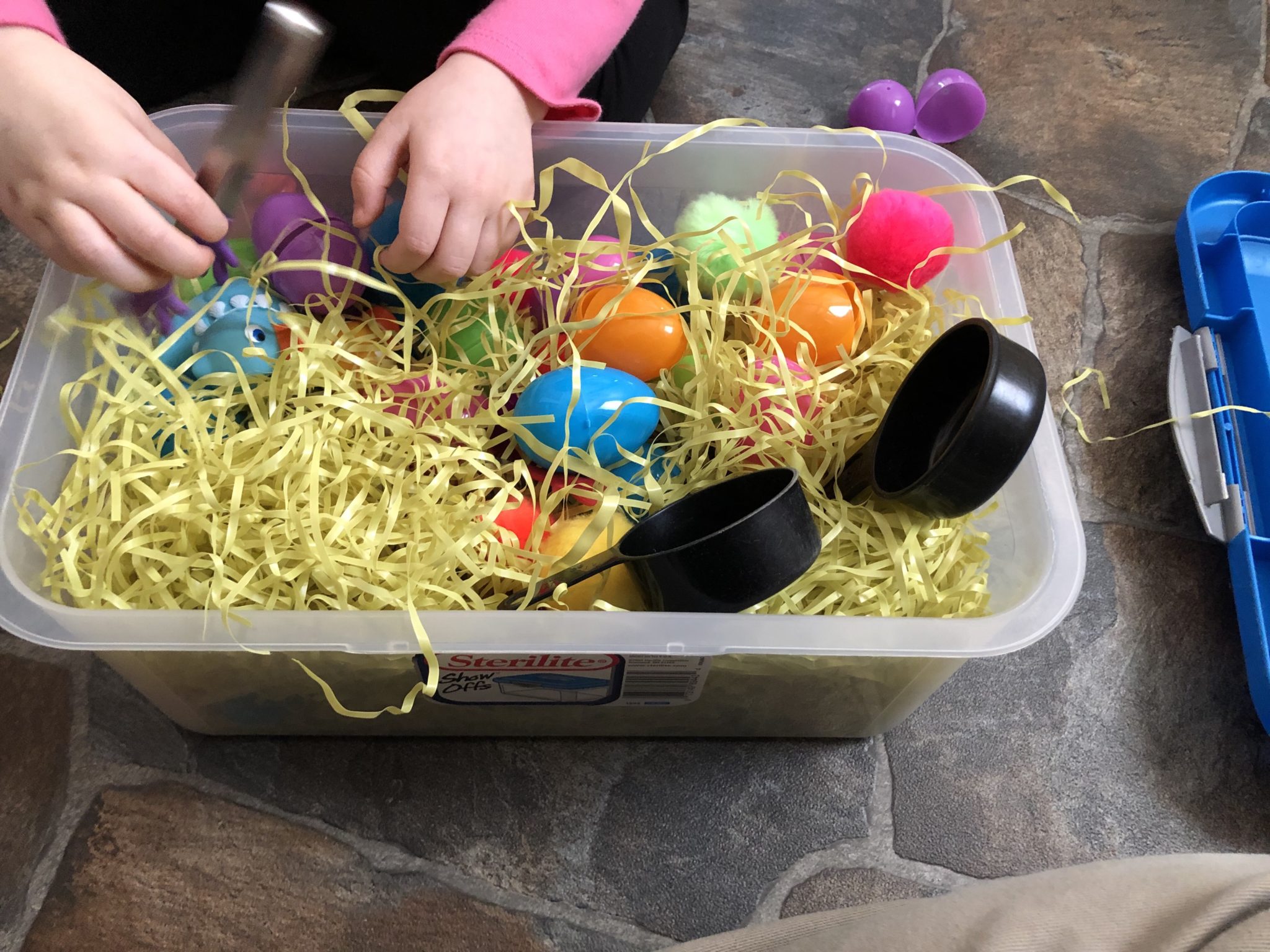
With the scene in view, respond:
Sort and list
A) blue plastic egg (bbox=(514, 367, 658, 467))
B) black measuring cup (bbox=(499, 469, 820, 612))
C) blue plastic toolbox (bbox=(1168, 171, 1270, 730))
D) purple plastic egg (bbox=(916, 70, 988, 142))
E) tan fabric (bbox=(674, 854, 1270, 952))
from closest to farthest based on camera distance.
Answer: tan fabric (bbox=(674, 854, 1270, 952)) → black measuring cup (bbox=(499, 469, 820, 612)) → blue plastic egg (bbox=(514, 367, 658, 467)) → blue plastic toolbox (bbox=(1168, 171, 1270, 730)) → purple plastic egg (bbox=(916, 70, 988, 142))

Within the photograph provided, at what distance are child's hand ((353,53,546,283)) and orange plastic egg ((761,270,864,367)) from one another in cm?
20

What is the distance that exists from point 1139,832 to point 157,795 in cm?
73

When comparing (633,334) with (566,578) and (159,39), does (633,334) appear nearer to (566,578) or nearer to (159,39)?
(566,578)

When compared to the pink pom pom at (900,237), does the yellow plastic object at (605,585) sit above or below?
below

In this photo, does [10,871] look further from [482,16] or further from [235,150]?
[482,16]

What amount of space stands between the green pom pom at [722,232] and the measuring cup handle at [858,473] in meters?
0.15

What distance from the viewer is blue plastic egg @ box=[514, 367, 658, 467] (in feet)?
1.87

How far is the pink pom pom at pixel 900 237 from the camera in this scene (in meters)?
0.64

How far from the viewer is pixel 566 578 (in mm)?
527

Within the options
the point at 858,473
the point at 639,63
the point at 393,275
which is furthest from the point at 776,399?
the point at 639,63

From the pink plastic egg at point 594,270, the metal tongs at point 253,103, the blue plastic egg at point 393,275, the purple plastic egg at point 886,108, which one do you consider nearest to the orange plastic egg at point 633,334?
the pink plastic egg at point 594,270

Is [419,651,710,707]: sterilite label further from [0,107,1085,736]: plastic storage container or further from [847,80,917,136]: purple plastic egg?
[847,80,917,136]: purple plastic egg

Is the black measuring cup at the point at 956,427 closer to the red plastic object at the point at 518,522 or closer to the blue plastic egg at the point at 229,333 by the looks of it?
the red plastic object at the point at 518,522

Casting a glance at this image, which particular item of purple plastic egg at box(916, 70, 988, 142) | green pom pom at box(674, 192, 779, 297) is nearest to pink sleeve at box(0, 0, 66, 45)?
green pom pom at box(674, 192, 779, 297)
